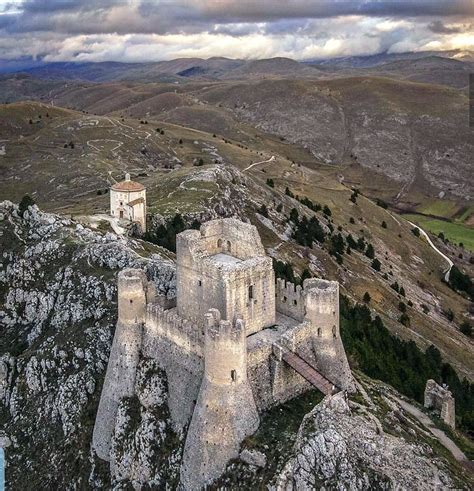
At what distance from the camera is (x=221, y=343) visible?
3447cm

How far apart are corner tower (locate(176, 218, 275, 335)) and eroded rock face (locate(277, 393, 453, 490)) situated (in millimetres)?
8663

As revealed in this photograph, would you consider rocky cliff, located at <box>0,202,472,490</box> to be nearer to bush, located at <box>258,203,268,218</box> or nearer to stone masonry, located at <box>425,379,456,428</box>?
stone masonry, located at <box>425,379,456,428</box>

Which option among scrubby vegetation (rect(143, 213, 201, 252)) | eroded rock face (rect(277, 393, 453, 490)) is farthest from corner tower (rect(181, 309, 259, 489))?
scrubby vegetation (rect(143, 213, 201, 252))

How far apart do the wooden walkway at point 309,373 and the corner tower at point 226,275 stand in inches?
154

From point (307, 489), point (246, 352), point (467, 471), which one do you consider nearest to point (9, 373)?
point (246, 352)

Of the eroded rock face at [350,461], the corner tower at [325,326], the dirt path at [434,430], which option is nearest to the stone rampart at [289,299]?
the corner tower at [325,326]

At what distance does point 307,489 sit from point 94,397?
22281 mm

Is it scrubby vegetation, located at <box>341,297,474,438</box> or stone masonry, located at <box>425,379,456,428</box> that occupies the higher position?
stone masonry, located at <box>425,379,456,428</box>

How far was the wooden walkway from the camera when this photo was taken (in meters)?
37.1

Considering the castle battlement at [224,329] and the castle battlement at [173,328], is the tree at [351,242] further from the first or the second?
the castle battlement at [224,329]

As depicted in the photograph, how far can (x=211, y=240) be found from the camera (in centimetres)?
4500

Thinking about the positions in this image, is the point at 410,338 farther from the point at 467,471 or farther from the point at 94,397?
the point at 94,397

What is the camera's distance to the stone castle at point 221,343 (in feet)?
115

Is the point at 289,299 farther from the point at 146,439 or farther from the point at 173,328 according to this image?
the point at 146,439
